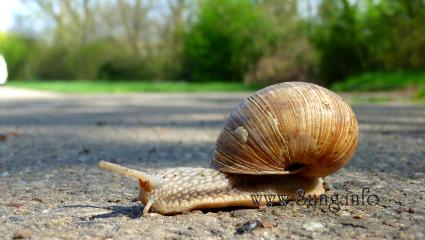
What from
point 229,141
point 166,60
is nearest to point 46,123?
point 229,141

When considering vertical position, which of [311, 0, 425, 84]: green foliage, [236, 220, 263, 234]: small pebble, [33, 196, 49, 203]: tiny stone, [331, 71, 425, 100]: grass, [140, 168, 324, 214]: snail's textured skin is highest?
[311, 0, 425, 84]: green foliage

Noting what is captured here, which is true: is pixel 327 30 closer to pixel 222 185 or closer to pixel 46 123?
pixel 46 123

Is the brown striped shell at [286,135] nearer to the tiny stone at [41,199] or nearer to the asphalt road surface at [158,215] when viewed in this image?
the asphalt road surface at [158,215]

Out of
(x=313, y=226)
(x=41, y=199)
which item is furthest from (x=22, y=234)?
(x=313, y=226)

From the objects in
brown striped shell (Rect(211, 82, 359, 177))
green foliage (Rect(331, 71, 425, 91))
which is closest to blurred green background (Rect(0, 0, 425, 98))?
green foliage (Rect(331, 71, 425, 91))

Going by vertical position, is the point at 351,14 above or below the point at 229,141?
above

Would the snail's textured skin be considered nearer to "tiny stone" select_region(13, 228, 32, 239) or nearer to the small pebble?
the small pebble
